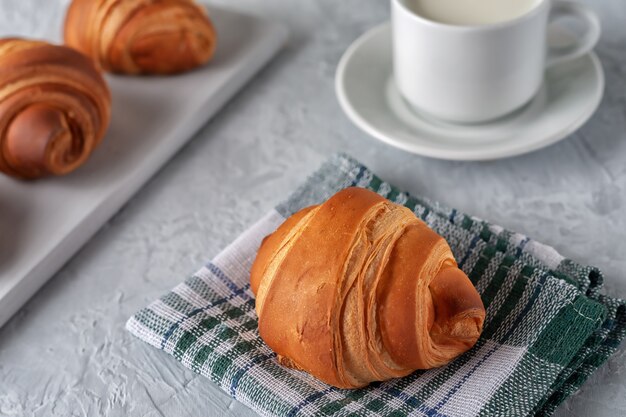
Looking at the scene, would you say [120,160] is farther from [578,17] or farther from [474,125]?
[578,17]

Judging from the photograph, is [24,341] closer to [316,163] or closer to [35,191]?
[35,191]

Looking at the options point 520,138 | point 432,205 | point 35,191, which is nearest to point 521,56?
point 520,138

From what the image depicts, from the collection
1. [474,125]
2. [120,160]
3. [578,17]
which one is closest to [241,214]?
[120,160]

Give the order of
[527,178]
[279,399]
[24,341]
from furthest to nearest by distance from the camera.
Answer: [527,178]
[24,341]
[279,399]

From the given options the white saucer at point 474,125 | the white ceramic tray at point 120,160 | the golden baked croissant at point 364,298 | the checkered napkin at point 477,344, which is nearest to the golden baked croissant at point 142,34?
the white ceramic tray at point 120,160

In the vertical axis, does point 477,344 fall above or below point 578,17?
below
